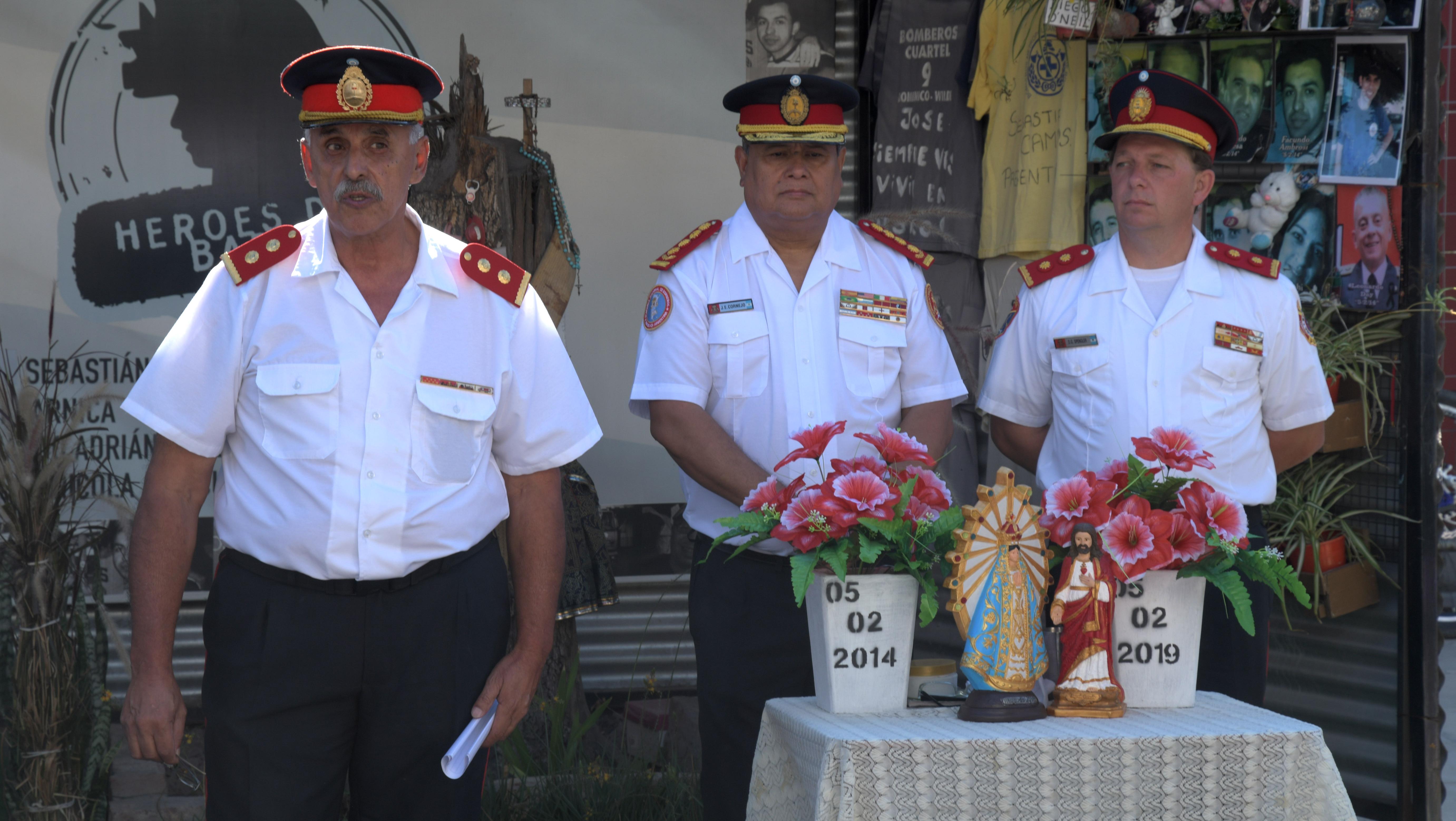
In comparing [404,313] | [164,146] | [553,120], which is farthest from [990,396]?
[164,146]

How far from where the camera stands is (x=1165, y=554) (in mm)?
1958

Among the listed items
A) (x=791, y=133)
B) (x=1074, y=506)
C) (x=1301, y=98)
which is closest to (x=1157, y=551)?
(x=1074, y=506)

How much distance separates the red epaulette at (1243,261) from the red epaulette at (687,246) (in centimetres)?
116

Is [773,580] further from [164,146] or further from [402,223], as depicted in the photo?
[164,146]

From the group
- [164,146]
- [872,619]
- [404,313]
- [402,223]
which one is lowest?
[872,619]

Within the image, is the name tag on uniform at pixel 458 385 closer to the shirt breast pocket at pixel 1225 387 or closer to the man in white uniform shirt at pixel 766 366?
the man in white uniform shirt at pixel 766 366

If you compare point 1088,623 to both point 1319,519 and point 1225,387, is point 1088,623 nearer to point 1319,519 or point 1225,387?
point 1225,387

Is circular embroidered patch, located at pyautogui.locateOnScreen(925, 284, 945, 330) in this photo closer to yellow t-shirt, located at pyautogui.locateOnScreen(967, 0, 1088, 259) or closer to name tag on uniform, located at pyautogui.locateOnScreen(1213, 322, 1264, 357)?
name tag on uniform, located at pyautogui.locateOnScreen(1213, 322, 1264, 357)

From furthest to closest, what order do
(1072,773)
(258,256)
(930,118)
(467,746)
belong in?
(930,118) < (258,256) < (467,746) < (1072,773)

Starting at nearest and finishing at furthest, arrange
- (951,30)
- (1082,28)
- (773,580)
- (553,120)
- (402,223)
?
(402,223) < (773,580) < (1082,28) < (951,30) < (553,120)

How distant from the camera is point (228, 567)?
2.33 m

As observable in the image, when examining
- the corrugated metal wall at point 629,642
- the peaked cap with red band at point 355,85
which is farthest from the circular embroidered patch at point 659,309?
the corrugated metal wall at point 629,642

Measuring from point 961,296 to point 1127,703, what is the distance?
2364 millimetres

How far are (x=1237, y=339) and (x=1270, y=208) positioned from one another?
3.43ft
